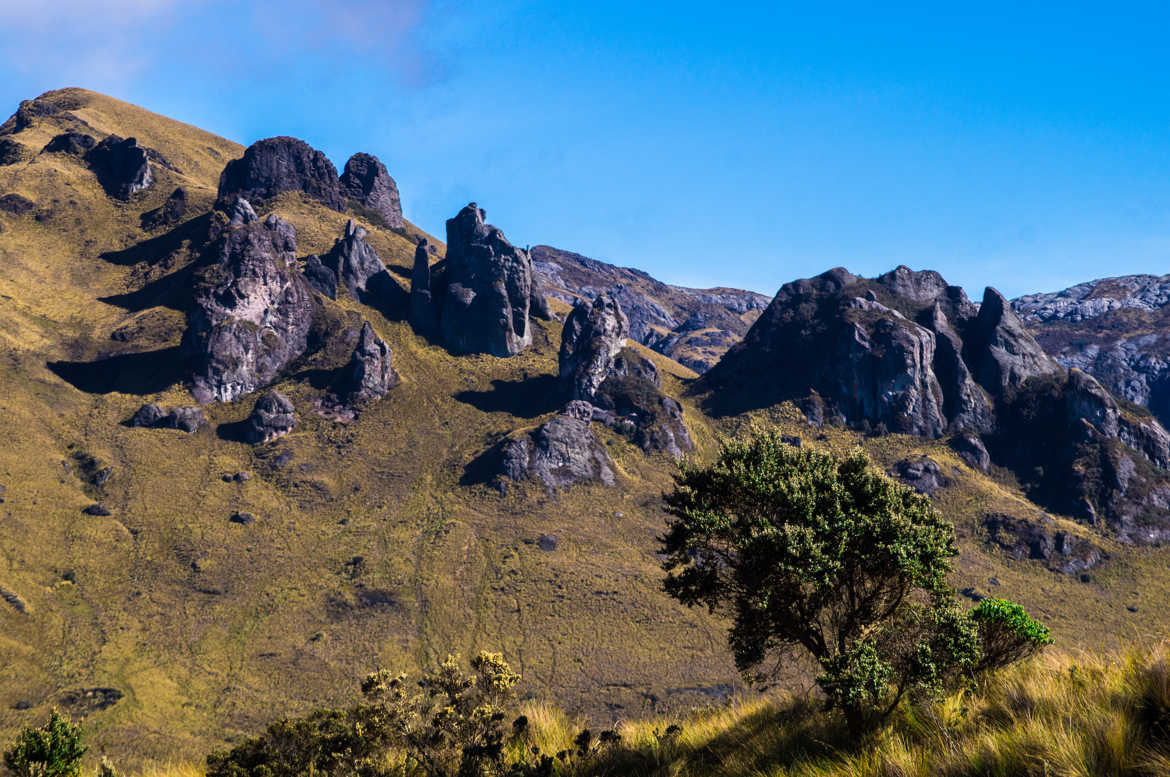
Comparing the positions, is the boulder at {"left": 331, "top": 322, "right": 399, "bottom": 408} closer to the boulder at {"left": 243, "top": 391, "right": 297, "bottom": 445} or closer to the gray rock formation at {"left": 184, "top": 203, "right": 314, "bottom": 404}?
the boulder at {"left": 243, "top": 391, "right": 297, "bottom": 445}

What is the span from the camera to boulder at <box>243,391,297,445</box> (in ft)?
523

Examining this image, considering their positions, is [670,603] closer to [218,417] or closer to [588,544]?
[588,544]

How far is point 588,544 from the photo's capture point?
134625 millimetres

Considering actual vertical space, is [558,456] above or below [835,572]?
above

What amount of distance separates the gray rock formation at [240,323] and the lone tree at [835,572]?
183 meters

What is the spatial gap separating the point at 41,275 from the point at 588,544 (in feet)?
617

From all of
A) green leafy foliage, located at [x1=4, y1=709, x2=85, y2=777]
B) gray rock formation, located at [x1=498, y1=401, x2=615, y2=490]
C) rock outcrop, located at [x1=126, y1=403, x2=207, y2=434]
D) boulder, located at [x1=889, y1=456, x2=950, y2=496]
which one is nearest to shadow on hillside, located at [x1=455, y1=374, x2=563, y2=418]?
gray rock formation, located at [x1=498, y1=401, x2=615, y2=490]

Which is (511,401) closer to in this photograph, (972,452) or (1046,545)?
(972,452)

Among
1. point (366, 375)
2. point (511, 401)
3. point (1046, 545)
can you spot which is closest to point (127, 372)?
point (366, 375)

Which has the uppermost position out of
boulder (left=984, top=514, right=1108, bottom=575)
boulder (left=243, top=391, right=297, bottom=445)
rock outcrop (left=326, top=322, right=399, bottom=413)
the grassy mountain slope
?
rock outcrop (left=326, top=322, right=399, bottom=413)

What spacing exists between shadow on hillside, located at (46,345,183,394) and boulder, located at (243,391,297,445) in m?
26.2

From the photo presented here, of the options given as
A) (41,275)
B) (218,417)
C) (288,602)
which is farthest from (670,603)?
(41,275)

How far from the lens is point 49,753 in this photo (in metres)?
17.8

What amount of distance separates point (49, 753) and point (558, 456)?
145480 mm
